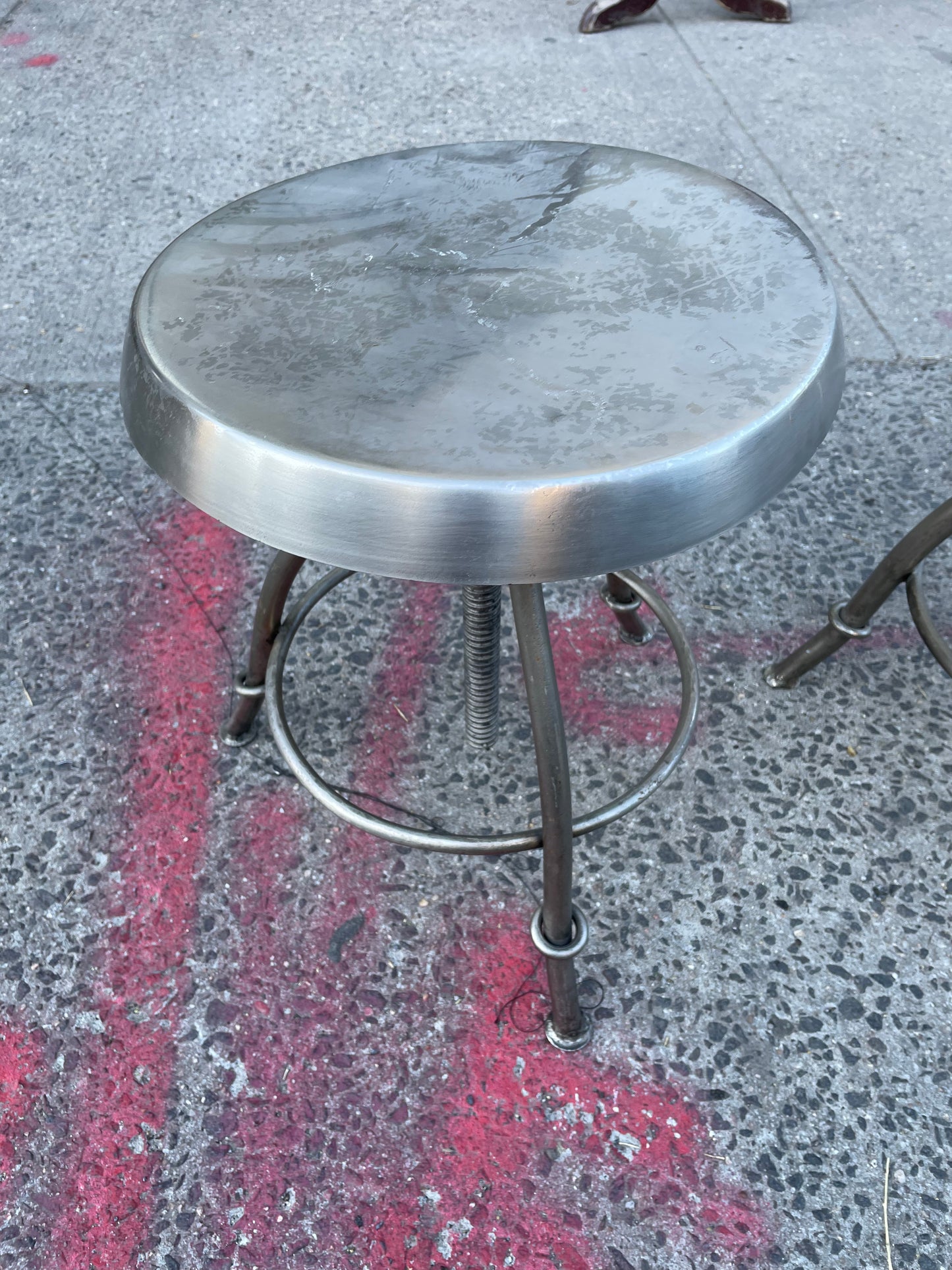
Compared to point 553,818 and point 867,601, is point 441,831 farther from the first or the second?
point 867,601

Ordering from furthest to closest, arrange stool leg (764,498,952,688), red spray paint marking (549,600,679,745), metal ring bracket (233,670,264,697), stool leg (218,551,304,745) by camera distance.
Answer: red spray paint marking (549,600,679,745) < metal ring bracket (233,670,264,697) < stool leg (764,498,952,688) < stool leg (218,551,304,745)

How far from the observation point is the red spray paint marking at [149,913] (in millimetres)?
1300

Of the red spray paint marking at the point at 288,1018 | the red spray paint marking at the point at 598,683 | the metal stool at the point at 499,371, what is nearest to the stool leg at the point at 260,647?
the red spray paint marking at the point at 288,1018

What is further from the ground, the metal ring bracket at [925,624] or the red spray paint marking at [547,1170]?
the metal ring bracket at [925,624]

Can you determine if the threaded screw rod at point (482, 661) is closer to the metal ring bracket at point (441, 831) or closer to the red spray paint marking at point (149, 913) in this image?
the metal ring bracket at point (441, 831)

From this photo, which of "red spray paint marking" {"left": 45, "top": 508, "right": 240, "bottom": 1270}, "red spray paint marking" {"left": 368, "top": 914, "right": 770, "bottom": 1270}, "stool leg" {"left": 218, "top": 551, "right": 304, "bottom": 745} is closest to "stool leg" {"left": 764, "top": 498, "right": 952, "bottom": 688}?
"red spray paint marking" {"left": 368, "top": 914, "right": 770, "bottom": 1270}

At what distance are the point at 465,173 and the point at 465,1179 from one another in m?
1.29

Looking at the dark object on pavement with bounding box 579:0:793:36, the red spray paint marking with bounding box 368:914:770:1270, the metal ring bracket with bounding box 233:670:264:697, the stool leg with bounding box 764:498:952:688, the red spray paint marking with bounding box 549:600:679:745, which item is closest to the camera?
the red spray paint marking with bounding box 368:914:770:1270

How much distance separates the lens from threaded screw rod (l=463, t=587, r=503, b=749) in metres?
1.33

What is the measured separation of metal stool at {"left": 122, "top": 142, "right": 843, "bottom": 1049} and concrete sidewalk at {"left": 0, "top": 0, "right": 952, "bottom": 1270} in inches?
13.5

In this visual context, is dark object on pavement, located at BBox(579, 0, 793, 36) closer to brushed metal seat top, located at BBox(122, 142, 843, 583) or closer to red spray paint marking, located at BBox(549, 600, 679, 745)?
red spray paint marking, located at BBox(549, 600, 679, 745)

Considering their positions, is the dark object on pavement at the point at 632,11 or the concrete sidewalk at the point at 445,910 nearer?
the concrete sidewalk at the point at 445,910

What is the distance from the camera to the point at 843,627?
176 centimetres

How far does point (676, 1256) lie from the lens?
1239 millimetres
